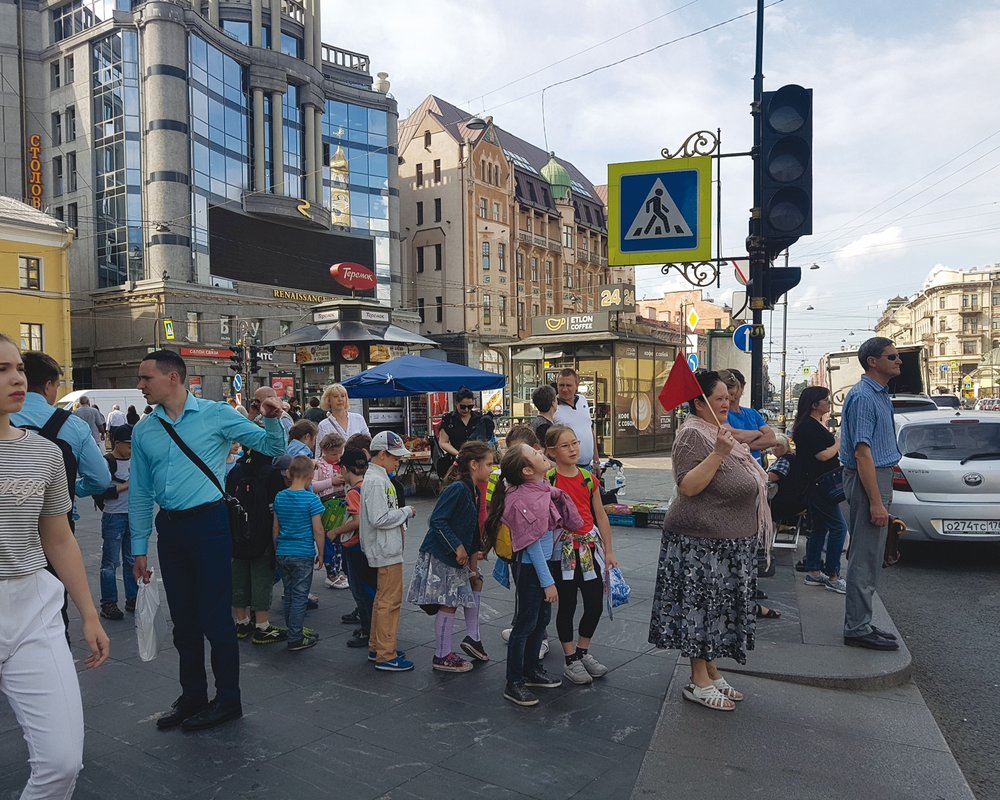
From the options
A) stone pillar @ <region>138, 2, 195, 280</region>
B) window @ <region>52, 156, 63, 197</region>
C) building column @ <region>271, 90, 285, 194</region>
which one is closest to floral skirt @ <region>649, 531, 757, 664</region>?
stone pillar @ <region>138, 2, 195, 280</region>

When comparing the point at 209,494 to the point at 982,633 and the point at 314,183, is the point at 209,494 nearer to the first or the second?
the point at 982,633

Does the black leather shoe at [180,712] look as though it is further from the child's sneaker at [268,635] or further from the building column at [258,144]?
the building column at [258,144]

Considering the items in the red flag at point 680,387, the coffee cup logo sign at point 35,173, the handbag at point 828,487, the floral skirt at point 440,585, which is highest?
the coffee cup logo sign at point 35,173

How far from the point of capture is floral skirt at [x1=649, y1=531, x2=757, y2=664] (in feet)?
13.0

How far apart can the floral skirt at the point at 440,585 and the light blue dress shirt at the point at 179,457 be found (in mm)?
1454

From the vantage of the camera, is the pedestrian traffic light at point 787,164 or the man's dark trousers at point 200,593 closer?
the man's dark trousers at point 200,593

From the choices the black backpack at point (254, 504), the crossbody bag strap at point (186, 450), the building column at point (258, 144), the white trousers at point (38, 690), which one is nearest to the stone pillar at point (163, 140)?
the building column at point (258, 144)

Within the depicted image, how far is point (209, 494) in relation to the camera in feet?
13.1

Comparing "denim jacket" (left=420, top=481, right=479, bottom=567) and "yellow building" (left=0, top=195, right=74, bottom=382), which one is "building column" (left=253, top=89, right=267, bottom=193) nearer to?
"yellow building" (left=0, top=195, right=74, bottom=382)

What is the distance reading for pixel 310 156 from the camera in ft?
154

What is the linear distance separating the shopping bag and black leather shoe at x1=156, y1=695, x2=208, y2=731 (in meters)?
0.32

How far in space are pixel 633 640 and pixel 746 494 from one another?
199cm

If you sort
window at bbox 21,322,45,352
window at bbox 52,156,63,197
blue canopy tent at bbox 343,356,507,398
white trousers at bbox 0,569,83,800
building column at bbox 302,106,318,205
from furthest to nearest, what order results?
building column at bbox 302,106,318,205 → window at bbox 52,156,63,197 → window at bbox 21,322,45,352 → blue canopy tent at bbox 343,356,507,398 → white trousers at bbox 0,569,83,800

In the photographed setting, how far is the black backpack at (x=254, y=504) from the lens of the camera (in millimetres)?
5465
